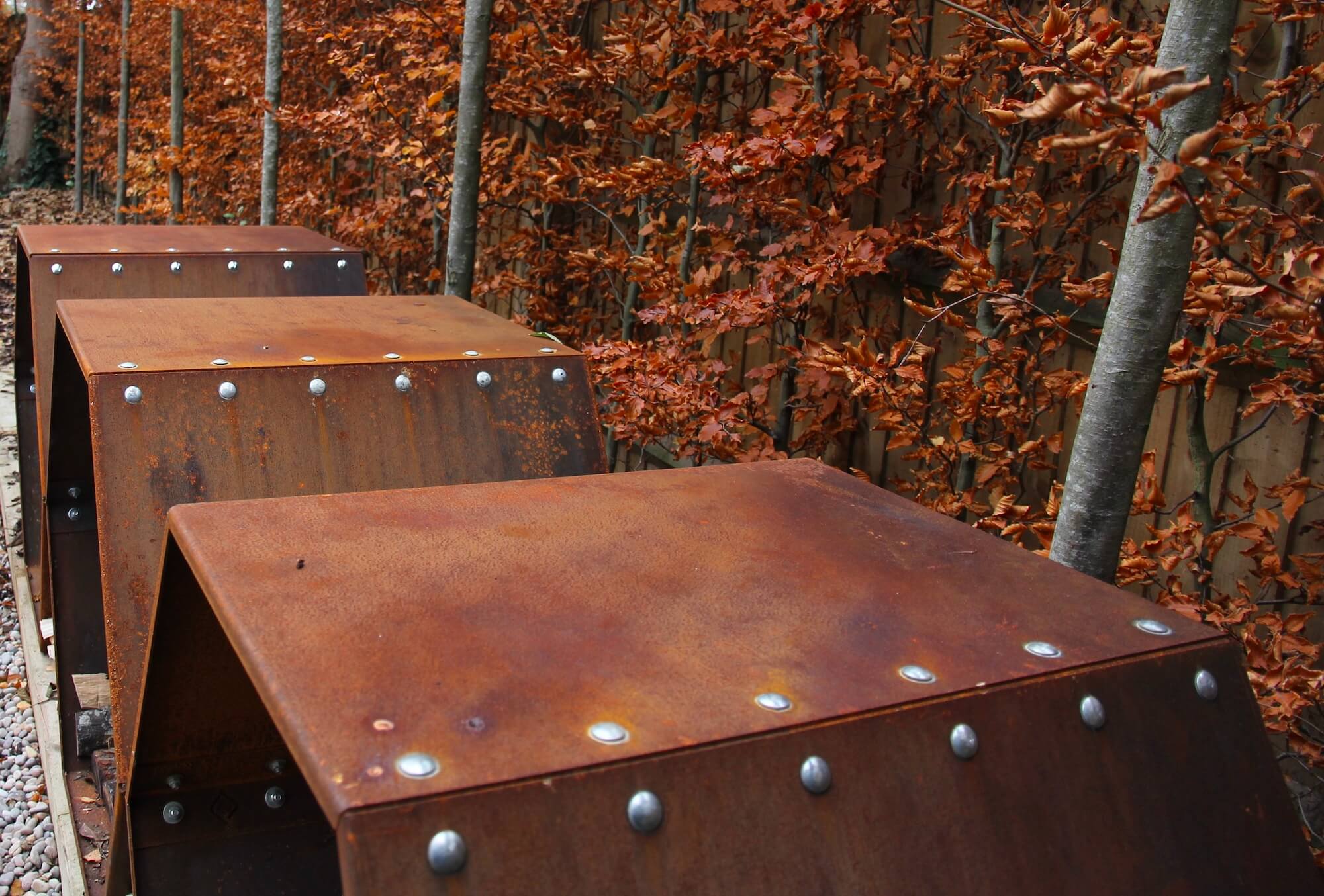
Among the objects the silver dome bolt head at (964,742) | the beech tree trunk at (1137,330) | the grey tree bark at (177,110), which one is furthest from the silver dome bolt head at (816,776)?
the grey tree bark at (177,110)

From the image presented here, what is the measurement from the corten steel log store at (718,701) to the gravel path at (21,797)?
197 centimetres

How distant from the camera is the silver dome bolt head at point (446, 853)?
1027 mm

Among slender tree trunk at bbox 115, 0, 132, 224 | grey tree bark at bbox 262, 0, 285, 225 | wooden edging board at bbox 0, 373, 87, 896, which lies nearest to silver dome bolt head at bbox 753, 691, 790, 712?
wooden edging board at bbox 0, 373, 87, 896

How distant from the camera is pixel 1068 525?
1.90 m

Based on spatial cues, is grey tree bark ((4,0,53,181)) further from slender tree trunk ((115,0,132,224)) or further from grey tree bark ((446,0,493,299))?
grey tree bark ((446,0,493,299))

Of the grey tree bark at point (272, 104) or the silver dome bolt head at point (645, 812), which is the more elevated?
the grey tree bark at point (272, 104)

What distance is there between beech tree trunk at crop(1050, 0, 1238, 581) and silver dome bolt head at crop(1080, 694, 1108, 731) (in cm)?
55

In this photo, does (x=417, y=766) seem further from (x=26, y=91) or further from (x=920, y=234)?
(x=26, y=91)

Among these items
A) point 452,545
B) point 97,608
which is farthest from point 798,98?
point 97,608

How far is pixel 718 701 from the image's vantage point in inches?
48.8

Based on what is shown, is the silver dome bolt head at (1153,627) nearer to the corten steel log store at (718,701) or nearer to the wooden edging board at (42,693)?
the corten steel log store at (718,701)

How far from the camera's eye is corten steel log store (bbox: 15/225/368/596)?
432cm

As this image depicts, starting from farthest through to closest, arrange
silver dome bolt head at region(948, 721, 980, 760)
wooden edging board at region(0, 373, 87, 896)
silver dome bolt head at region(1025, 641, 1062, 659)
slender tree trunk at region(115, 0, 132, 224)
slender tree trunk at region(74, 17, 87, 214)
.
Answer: slender tree trunk at region(74, 17, 87, 214), slender tree trunk at region(115, 0, 132, 224), wooden edging board at region(0, 373, 87, 896), silver dome bolt head at region(1025, 641, 1062, 659), silver dome bolt head at region(948, 721, 980, 760)

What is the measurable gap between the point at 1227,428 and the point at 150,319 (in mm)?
2566
